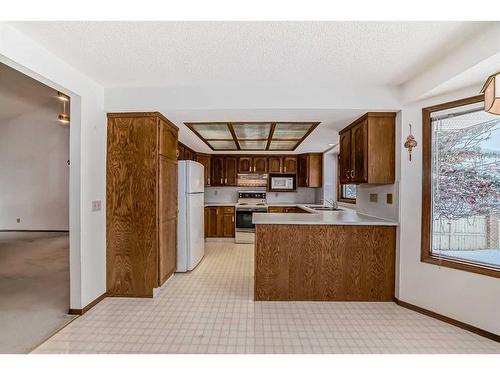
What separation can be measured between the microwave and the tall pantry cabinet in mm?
3787

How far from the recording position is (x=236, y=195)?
6656 mm

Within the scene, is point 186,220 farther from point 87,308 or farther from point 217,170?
point 217,170

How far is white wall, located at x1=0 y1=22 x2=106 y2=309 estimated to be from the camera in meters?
2.30

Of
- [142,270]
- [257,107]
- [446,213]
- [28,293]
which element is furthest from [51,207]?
[446,213]

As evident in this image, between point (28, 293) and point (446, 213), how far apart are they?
4.51m

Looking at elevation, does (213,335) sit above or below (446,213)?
below

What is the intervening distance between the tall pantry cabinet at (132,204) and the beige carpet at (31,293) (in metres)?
0.59

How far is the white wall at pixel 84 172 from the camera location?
2.30 metres

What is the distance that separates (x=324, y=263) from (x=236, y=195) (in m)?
3.98

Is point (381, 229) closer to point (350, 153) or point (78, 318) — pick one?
point (350, 153)

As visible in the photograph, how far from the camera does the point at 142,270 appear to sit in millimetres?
2928

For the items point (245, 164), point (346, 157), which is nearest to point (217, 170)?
point (245, 164)

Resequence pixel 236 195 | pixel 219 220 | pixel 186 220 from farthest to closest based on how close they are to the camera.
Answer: pixel 236 195
pixel 219 220
pixel 186 220

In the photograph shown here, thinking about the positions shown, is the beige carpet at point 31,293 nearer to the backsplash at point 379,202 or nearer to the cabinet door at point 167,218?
the cabinet door at point 167,218
